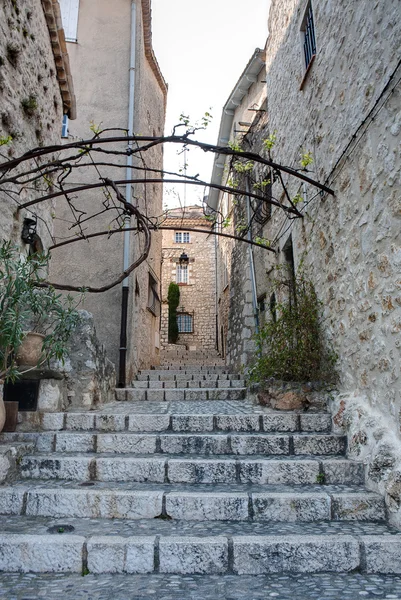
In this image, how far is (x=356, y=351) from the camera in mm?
3633

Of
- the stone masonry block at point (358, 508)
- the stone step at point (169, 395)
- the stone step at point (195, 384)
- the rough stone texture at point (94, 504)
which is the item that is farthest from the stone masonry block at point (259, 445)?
the stone step at point (195, 384)

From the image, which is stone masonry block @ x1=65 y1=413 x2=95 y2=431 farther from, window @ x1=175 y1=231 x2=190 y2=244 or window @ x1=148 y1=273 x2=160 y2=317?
window @ x1=175 y1=231 x2=190 y2=244

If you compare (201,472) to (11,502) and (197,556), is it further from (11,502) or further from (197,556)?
(11,502)

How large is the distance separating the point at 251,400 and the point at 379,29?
383 cm

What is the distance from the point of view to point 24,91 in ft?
14.9

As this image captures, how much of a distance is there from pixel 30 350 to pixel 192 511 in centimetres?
191

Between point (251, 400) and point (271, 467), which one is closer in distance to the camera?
point (271, 467)

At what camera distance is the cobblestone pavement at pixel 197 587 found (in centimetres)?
201

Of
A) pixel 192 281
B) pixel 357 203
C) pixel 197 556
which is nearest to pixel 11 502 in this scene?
pixel 197 556

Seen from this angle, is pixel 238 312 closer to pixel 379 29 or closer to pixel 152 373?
pixel 152 373

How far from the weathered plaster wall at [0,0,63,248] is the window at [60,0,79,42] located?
4.26 meters

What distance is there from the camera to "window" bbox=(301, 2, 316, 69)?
5084mm

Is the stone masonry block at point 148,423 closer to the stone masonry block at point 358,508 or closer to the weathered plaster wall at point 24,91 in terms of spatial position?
the stone masonry block at point 358,508

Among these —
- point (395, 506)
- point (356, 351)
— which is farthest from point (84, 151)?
point (395, 506)
